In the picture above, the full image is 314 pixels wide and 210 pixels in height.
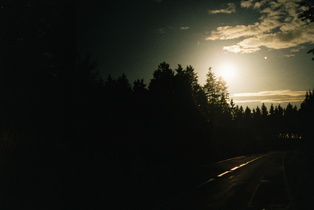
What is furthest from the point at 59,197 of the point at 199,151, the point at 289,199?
the point at 199,151

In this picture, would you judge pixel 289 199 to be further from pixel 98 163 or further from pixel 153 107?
pixel 153 107

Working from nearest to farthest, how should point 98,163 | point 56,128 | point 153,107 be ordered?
1. point 56,128
2. point 98,163
3. point 153,107

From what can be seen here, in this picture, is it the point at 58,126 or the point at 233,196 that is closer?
the point at 233,196

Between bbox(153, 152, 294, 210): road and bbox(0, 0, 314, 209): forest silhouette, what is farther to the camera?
bbox(0, 0, 314, 209): forest silhouette

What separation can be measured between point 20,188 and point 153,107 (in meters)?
19.3

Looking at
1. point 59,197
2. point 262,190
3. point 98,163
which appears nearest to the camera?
point 59,197

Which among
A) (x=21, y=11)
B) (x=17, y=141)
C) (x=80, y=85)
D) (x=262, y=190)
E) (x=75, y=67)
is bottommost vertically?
(x=262, y=190)

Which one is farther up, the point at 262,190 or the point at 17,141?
the point at 17,141

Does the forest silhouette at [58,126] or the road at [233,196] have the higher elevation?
the forest silhouette at [58,126]

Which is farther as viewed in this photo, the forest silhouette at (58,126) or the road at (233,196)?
the forest silhouette at (58,126)

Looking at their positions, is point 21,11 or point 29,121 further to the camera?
point 21,11

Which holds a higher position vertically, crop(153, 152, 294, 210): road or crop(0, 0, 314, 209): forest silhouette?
crop(0, 0, 314, 209): forest silhouette

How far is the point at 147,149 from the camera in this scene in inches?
1138

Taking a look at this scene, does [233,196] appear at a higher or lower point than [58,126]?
lower
